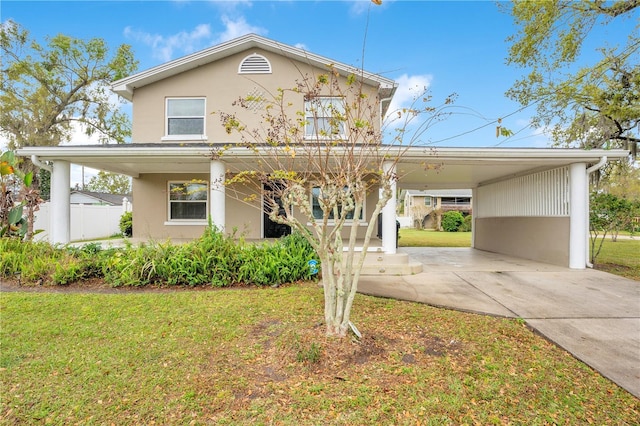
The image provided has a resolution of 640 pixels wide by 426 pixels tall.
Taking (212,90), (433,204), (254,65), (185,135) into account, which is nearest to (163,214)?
(185,135)

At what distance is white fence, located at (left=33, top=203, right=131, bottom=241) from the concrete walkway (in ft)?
43.1

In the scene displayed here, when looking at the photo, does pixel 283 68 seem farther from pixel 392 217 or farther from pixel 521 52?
pixel 521 52

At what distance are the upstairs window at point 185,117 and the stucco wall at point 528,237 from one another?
35.8 feet

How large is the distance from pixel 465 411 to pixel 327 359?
1301 millimetres

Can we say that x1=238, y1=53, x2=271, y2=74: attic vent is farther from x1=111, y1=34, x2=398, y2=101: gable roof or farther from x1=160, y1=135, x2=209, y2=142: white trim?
x1=160, y1=135, x2=209, y2=142: white trim

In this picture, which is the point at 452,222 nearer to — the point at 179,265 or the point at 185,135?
the point at 185,135

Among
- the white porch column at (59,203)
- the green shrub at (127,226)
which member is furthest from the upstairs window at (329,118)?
the green shrub at (127,226)

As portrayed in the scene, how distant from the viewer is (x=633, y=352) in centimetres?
354

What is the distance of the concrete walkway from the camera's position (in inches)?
140

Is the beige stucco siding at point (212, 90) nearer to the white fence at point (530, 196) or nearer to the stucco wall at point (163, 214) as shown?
the stucco wall at point (163, 214)

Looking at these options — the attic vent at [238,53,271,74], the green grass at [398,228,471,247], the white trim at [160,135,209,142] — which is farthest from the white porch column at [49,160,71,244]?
the green grass at [398,228,471,247]

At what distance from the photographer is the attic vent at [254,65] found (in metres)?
10.6

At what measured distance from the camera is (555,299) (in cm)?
547

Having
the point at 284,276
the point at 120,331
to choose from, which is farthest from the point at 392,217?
the point at 120,331
